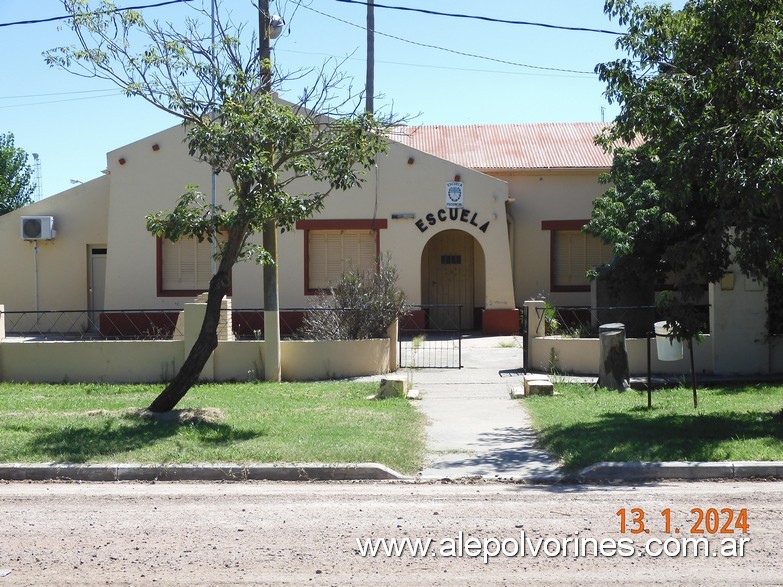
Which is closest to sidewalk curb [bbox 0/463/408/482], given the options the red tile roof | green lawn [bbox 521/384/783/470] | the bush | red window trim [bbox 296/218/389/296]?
green lawn [bbox 521/384/783/470]

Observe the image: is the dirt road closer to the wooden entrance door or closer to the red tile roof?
the red tile roof

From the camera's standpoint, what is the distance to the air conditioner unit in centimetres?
2406

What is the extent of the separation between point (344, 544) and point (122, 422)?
17.9 ft

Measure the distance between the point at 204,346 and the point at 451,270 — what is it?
1450 cm

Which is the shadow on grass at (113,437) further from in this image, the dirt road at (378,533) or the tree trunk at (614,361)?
the tree trunk at (614,361)

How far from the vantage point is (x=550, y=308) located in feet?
56.5

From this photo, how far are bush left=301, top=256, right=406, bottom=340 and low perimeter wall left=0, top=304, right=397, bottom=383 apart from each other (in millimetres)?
634

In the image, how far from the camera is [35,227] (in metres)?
24.1

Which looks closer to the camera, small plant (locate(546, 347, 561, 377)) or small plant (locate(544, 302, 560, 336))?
small plant (locate(546, 347, 561, 377))

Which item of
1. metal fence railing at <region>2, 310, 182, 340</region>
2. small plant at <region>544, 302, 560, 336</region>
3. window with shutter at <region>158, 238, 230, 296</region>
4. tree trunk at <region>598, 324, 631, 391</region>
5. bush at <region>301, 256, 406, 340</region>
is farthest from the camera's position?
window with shutter at <region>158, 238, 230, 296</region>

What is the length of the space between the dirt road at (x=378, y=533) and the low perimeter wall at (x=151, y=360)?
670 centimetres

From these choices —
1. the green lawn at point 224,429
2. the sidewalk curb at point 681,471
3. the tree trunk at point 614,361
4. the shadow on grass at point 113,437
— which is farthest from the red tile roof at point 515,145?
the sidewalk curb at point 681,471

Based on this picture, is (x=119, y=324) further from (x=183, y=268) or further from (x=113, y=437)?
(x=113, y=437)

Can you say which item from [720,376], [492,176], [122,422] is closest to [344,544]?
[122,422]
